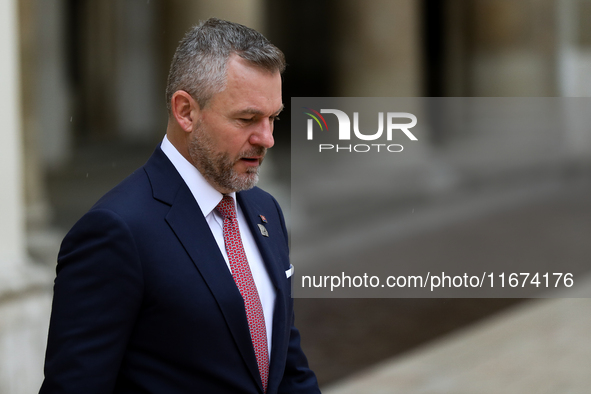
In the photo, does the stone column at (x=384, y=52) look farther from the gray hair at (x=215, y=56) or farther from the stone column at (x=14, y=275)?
the gray hair at (x=215, y=56)

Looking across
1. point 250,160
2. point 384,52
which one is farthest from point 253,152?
point 384,52

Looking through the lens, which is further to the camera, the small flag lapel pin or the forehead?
the small flag lapel pin

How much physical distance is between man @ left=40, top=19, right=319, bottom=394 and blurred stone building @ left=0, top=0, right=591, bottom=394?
2.05 m

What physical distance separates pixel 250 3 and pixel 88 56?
10.7 m

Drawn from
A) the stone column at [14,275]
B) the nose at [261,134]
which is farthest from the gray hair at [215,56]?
the stone column at [14,275]

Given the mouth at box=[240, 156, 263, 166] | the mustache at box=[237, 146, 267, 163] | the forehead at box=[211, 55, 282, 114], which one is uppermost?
the forehead at box=[211, 55, 282, 114]

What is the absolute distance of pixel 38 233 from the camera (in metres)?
6.57

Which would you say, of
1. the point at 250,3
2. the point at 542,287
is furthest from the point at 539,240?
the point at 250,3

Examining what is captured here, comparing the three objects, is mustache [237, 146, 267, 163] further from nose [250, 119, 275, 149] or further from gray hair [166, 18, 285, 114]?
gray hair [166, 18, 285, 114]

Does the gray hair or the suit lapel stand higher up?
the gray hair

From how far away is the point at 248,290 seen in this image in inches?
81.0

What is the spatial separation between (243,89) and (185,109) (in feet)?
0.60

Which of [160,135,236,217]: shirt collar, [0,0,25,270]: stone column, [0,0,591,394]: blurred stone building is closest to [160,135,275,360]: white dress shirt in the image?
[160,135,236,217]: shirt collar

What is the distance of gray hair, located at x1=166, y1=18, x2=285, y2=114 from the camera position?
1.99 m
